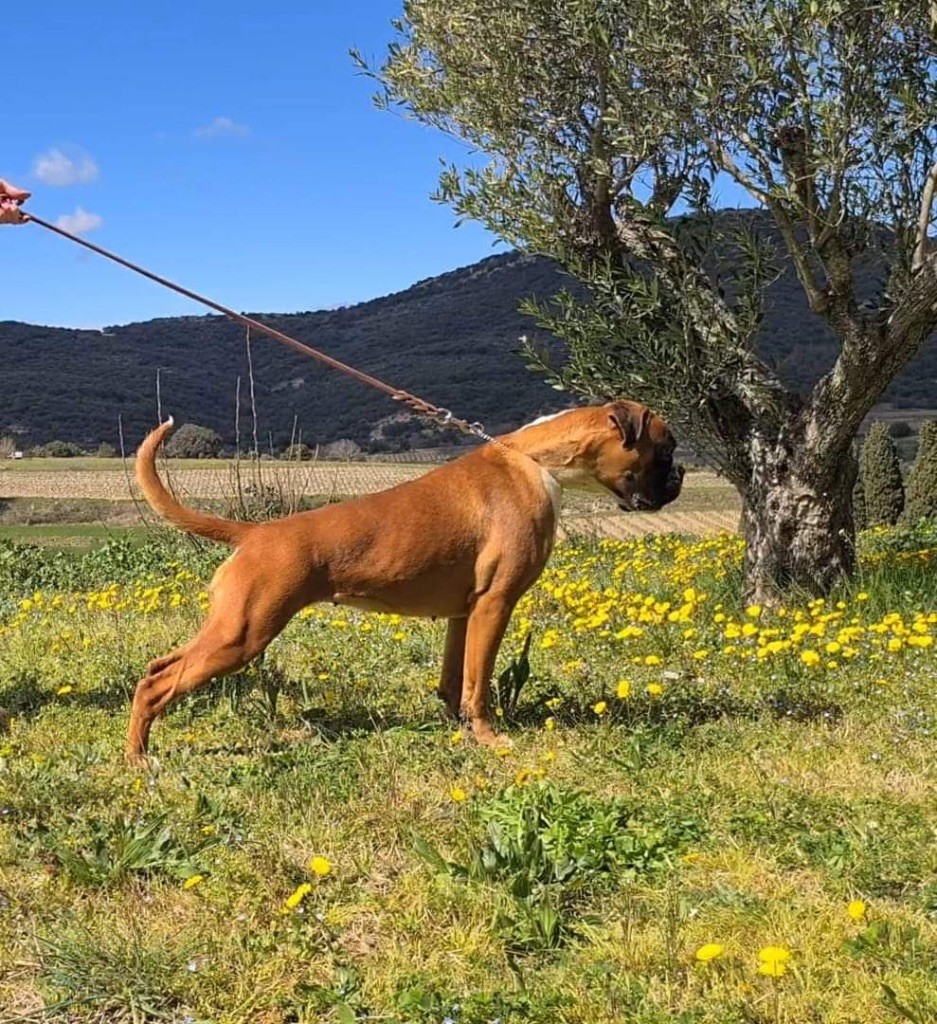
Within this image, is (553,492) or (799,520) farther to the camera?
(799,520)

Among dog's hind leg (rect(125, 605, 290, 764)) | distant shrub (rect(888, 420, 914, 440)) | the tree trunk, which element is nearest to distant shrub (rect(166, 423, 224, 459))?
the tree trunk

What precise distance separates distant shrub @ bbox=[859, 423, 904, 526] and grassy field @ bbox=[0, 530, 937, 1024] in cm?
1179

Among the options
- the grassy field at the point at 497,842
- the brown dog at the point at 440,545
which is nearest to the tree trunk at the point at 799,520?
the grassy field at the point at 497,842

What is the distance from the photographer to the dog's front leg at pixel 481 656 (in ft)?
17.1

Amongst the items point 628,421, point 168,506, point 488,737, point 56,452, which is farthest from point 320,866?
point 56,452

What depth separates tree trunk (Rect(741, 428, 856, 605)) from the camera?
8.28 metres

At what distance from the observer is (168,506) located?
4844 millimetres

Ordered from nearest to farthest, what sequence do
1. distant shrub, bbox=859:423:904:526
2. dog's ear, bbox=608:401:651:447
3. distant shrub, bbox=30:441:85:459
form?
dog's ear, bbox=608:401:651:447 < distant shrub, bbox=859:423:904:526 < distant shrub, bbox=30:441:85:459

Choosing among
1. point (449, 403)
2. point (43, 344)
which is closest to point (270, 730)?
point (449, 403)

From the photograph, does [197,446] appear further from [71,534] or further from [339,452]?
[339,452]

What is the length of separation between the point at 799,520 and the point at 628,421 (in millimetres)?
3495

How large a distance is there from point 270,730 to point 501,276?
9034 cm

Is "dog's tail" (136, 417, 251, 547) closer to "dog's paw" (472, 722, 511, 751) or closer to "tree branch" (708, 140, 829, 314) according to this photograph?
"dog's paw" (472, 722, 511, 751)

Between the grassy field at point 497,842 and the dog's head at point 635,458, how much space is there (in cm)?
106
